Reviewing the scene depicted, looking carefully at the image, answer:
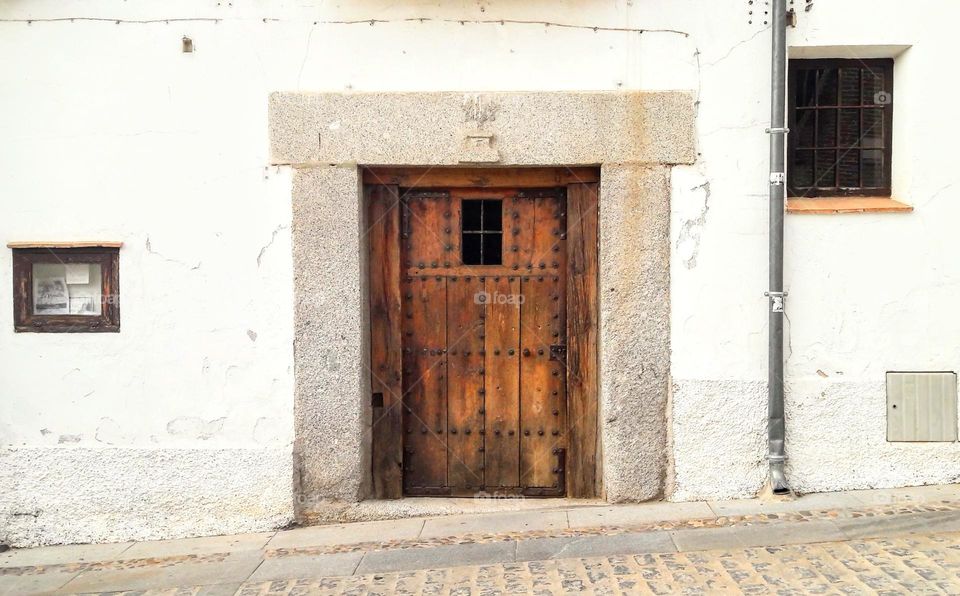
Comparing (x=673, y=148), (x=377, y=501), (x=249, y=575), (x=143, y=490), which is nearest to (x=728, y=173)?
(x=673, y=148)

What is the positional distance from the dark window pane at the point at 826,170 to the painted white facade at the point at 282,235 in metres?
0.36

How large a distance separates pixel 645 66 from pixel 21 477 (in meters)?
4.48

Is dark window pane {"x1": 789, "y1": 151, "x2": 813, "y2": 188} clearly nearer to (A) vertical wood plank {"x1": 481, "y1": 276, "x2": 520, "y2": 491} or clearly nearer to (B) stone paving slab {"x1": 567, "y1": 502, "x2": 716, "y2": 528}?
(A) vertical wood plank {"x1": 481, "y1": 276, "x2": 520, "y2": 491}

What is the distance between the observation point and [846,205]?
5348 mm

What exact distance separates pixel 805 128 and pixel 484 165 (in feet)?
6.60

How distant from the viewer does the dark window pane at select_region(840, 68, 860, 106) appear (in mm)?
5457

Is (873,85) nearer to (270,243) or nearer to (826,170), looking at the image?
(826,170)

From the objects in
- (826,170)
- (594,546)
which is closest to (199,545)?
(594,546)

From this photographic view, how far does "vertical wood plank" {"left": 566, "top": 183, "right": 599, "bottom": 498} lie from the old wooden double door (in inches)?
1.8

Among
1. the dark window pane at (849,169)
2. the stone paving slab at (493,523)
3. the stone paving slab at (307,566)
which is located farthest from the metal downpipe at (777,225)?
the stone paving slab at (307,566)

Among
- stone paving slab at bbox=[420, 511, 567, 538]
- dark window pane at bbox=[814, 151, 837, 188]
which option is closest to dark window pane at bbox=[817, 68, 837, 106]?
dark window pane at bbox=[814, 151, 837, 188]

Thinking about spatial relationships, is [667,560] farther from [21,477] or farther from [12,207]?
[12,207]

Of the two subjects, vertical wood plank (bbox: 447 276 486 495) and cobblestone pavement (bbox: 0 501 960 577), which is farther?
vertical wood plank (bbox: 447 276 486 495)

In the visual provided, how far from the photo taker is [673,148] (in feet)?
17.3
